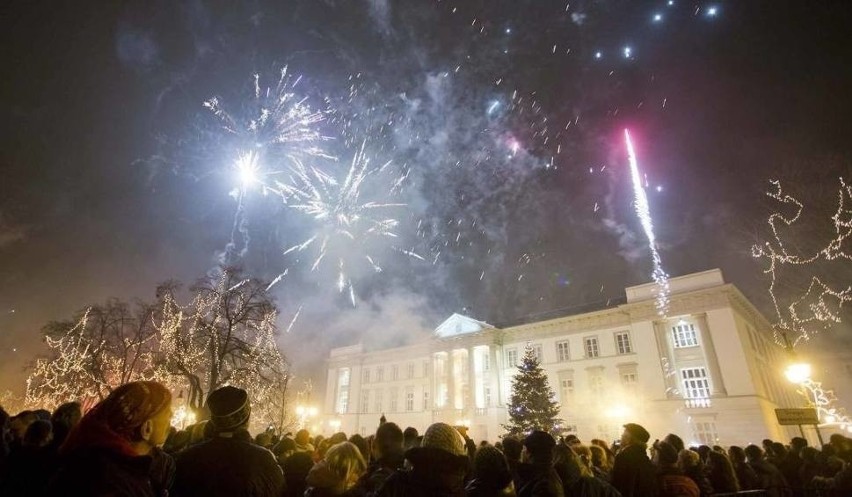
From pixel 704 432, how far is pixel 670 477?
1258 inches

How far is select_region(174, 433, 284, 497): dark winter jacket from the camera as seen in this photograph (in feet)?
8.68

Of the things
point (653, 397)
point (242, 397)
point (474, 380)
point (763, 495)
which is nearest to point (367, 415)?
point (474, 380)

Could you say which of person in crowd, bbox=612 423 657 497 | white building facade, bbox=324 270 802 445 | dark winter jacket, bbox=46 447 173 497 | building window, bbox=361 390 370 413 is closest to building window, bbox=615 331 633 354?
white building facade, bbox=324 270 802 445

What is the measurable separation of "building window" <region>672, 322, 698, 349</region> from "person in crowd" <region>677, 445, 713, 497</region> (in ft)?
105

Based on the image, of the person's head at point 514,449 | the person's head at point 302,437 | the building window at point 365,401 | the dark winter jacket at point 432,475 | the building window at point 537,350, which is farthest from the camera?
the building window at point 365,401

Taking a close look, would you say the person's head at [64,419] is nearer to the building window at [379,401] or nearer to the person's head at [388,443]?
the person's head at [388,443]

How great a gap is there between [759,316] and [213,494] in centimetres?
5009

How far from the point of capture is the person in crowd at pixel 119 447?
1.83m

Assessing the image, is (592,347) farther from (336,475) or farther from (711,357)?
(336,475)

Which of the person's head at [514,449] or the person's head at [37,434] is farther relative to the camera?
the person's head at [514,449]

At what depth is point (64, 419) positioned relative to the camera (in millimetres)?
4238

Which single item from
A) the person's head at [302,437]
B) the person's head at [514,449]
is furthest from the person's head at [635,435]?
the person's head at [302,437]

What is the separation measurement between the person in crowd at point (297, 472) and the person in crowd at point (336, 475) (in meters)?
1.56

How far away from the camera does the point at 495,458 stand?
3.01m
